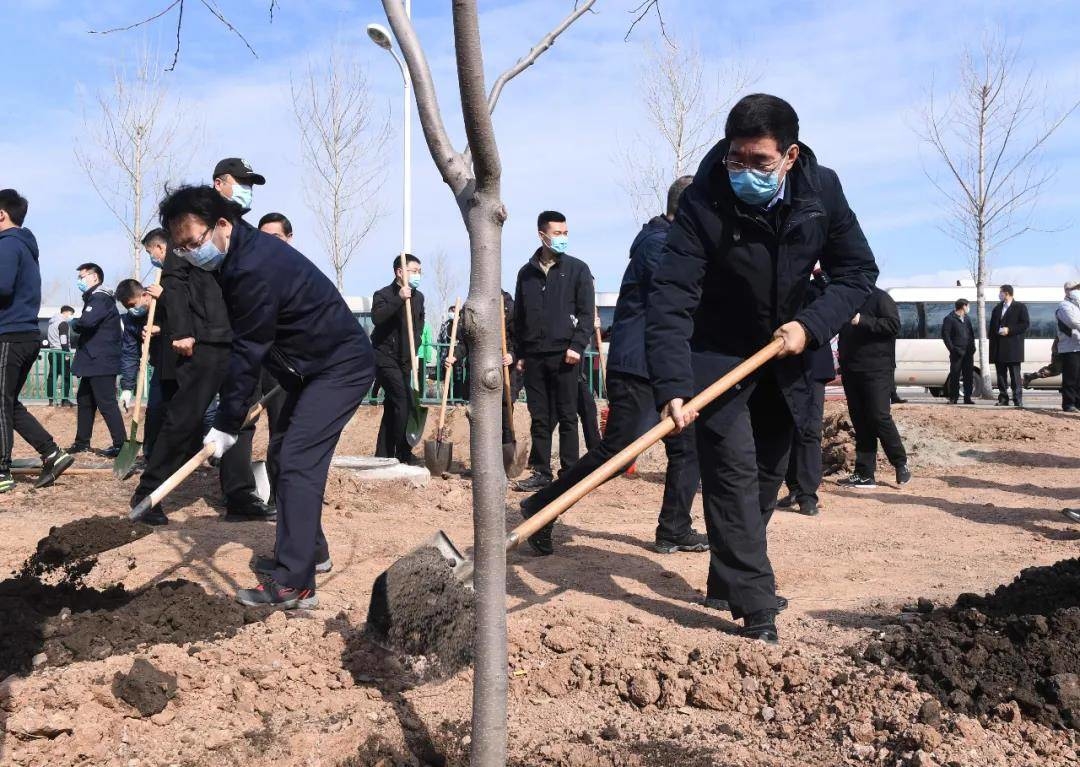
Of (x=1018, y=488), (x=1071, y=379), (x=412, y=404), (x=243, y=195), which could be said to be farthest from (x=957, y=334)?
(x=243, y=195)

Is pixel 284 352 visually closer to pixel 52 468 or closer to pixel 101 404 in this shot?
pixel 52 468

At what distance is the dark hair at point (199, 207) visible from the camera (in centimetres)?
433

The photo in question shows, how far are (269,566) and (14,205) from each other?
14.0 ft

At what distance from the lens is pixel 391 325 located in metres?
9.80

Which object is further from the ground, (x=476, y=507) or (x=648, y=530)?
(x=476, y=507)

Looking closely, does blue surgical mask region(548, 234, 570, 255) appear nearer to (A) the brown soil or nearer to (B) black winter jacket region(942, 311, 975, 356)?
(A) the brown soil

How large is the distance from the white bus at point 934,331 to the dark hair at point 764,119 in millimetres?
19576

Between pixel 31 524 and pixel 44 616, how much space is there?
2.20 m

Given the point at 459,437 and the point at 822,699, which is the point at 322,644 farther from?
the point at 459,437

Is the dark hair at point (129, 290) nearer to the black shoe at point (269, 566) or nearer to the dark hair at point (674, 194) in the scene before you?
the black shoe at point (269, 566)

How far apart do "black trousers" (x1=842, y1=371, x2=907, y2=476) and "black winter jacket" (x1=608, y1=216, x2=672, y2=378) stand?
357 cm

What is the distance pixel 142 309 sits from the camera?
9203 mm

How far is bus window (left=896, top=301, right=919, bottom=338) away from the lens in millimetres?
22438

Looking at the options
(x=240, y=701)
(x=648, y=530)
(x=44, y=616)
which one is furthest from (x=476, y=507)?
(x=648, y=530)
